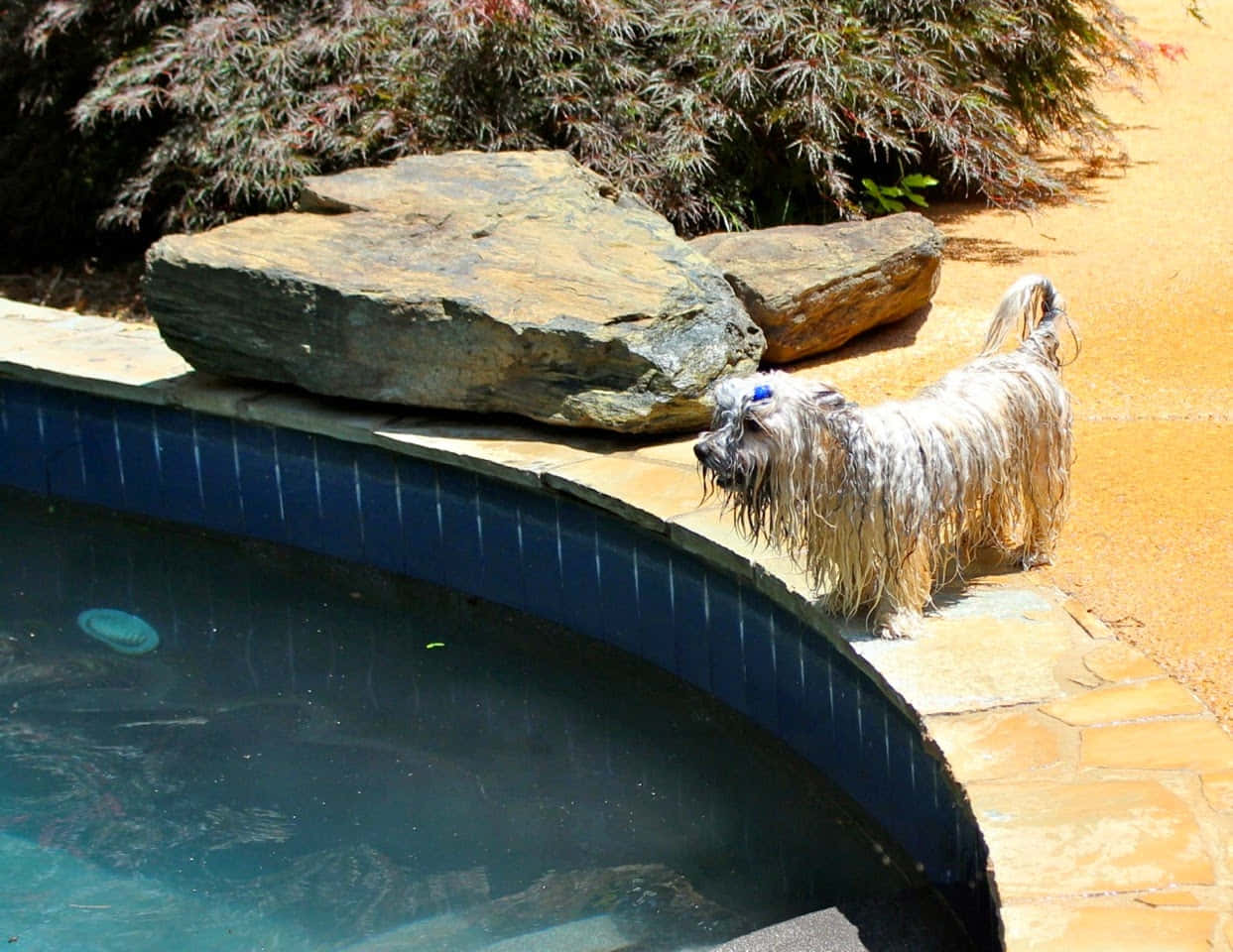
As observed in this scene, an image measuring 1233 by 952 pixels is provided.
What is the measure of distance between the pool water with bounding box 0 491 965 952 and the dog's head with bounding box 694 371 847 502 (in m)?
1.19

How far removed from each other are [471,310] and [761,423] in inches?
79.9

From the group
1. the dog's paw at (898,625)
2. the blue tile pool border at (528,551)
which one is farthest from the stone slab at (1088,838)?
the dog's paw at (898,625)

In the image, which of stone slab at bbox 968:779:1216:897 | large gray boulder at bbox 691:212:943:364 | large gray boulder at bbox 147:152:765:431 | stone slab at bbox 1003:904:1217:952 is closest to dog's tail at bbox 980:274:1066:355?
large gray boulder at bbox 147:152:765:431

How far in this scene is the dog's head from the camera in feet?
13.2

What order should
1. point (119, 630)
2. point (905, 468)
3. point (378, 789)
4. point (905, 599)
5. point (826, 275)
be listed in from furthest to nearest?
1. point (826, 275)
2. point (119, 630)
3. point (378, 789)
4. point (905, 599)
5. point (905, 468)

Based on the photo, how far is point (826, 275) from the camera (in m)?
6.71

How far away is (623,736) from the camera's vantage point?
17.0 ft

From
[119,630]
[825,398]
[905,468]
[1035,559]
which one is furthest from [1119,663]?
[119,630]

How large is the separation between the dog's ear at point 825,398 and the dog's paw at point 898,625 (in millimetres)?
684

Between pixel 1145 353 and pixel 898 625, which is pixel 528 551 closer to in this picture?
pixel 898 625

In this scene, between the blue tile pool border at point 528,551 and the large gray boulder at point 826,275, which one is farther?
the large gray boulder at point 826,275

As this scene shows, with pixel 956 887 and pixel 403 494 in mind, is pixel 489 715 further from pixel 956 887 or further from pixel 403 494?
pixel 956 887

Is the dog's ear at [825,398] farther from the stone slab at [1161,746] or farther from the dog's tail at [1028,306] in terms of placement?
the stone slab at [1161,746]

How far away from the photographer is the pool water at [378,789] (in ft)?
14.3
